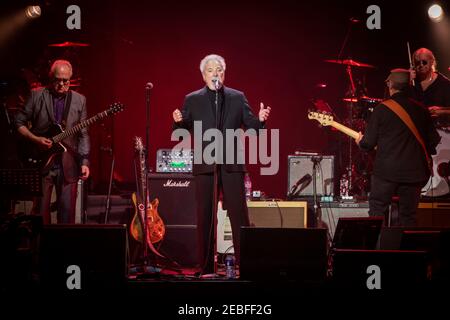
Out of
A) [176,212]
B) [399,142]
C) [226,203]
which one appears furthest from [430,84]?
[226,203]

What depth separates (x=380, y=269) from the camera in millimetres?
5492

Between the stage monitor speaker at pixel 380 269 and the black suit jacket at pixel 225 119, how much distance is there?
66.2 inches

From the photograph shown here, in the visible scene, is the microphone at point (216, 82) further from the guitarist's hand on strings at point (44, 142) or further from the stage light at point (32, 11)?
the stage light at point (32, 11)

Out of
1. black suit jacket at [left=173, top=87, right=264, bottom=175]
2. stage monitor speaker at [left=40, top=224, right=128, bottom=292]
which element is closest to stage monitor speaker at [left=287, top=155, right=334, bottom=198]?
black suit jacket at [left=173, top=87, right=264, bottom=175]

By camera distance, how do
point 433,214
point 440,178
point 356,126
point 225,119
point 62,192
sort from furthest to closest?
point 356,126 → point 440,178 → point 433,214 → point 62,192 → point 225,119

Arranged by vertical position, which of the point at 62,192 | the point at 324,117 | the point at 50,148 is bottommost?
the point at 62,192

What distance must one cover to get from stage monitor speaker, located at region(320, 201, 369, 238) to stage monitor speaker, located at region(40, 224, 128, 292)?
13.7 ft

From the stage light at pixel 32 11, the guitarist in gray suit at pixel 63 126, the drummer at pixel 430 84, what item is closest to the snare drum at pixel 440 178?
the drummer at pixel 430 84

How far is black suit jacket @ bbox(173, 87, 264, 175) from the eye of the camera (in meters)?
6.70

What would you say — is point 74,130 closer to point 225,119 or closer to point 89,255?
point 225,119

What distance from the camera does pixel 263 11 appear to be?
36.3 feet

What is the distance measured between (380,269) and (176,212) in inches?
145

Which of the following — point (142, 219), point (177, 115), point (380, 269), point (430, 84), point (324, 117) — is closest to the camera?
point (380, 269)
